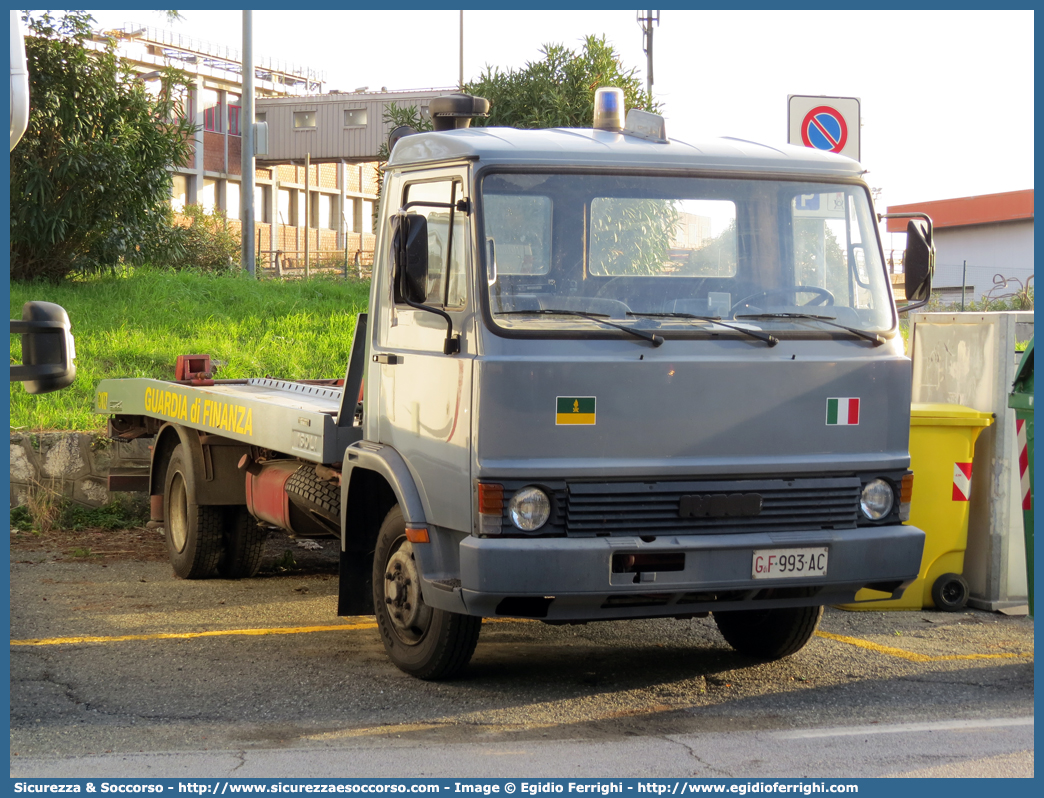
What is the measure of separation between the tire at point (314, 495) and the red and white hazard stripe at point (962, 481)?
3.66 metres

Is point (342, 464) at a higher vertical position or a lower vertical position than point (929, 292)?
lower

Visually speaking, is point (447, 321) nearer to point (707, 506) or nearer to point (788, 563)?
point (707, 506)

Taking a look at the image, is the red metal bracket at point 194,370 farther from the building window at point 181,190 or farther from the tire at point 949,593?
the building window at point 181,190

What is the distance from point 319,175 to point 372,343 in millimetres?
46668

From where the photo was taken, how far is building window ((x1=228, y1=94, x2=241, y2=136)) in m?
46.3

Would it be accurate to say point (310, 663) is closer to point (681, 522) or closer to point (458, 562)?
point (458, 562)

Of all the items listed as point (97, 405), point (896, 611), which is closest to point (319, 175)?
point (97, 405)

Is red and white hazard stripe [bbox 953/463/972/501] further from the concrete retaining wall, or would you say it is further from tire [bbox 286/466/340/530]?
the concrete retaining wall

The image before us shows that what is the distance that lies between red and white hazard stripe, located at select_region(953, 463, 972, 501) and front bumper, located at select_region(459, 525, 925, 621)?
2.02m

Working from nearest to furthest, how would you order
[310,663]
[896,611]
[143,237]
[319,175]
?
[310,663], [896,611], [143,237], [319,175]

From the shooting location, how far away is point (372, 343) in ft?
20.7

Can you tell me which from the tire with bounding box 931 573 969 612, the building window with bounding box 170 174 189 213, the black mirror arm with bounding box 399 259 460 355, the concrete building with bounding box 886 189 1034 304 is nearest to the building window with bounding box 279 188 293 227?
the building window with bounding box 170 174 189 213

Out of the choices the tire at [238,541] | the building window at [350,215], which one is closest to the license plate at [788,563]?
the tire at [238,541]

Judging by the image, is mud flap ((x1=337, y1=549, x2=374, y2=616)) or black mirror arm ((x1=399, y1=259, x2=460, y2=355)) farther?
mud flap ((x1=337, y1=549, x2=374, y2=616))
